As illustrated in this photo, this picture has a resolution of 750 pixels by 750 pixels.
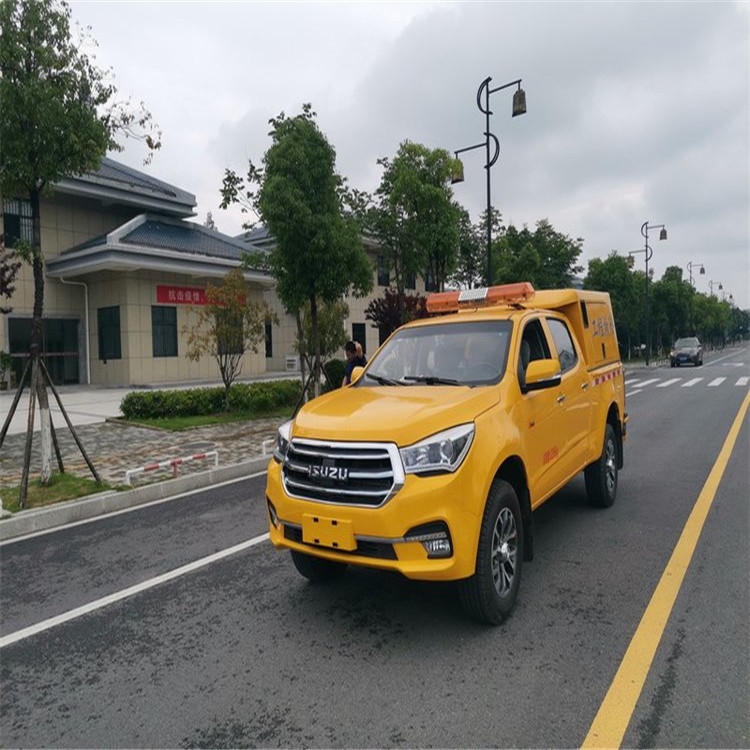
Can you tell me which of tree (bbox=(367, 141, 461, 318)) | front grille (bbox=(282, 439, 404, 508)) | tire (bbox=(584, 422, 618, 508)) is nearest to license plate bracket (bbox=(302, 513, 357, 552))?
front grille (bbox=(282, 439, 404, 508))

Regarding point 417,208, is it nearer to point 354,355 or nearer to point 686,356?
point 354,355

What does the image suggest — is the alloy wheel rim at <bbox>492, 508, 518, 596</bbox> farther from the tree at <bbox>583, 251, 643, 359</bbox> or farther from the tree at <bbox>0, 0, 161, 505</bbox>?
the tree at <bbox>583, 251, 643, 359</bbox>

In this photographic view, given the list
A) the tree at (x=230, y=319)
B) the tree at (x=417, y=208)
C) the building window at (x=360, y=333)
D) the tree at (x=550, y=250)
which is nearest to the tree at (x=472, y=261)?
the tree at (x=550, y=250)

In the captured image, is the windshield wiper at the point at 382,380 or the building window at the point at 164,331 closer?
the windshield wiper at the point at 382,380

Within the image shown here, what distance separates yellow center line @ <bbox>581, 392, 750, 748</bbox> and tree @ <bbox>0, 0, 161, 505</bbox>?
21.1 ft

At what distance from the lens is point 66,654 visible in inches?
141

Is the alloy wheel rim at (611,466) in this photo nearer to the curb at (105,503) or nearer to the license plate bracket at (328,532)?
the license plate bracket at (328,532)

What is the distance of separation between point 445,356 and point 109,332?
21036 millimetres

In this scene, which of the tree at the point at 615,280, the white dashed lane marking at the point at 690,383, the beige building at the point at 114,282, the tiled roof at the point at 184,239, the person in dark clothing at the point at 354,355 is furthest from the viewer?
the tree at the point at 615,280

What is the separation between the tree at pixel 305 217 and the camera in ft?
40.2

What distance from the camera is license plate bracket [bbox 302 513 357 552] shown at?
3.44 m

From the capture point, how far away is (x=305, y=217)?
40.3 ft

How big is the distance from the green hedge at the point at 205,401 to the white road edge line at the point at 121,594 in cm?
905

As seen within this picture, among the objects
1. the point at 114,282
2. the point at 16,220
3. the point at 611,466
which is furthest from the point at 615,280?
the point at 611,466
